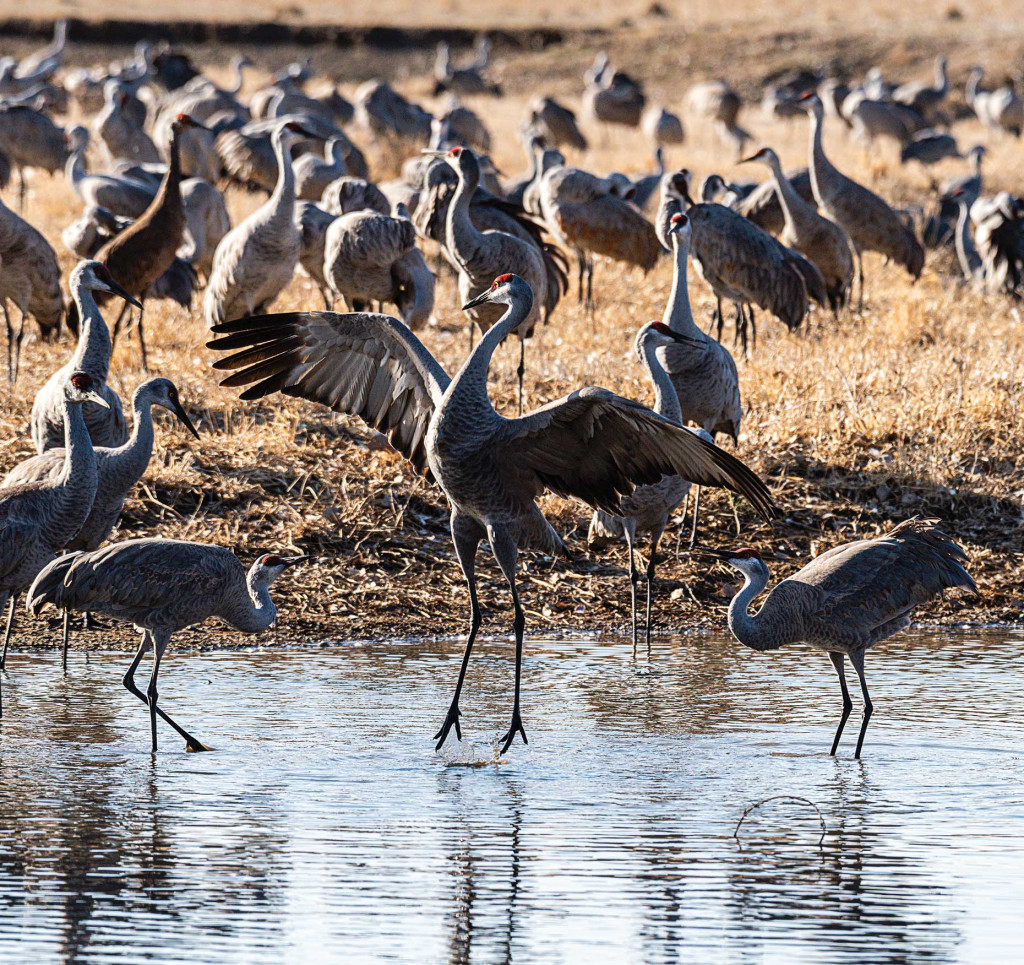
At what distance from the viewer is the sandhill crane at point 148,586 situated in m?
5.27

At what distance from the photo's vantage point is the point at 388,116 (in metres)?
19.8

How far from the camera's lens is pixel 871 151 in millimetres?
20594

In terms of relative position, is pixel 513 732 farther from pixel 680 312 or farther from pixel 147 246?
pixel 147 246

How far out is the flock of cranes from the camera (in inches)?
207

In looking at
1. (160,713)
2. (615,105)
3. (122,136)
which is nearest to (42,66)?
(615,105)

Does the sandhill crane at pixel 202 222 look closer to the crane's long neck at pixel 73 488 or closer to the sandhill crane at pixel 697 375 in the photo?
the sandhill crane at pixel 697 375

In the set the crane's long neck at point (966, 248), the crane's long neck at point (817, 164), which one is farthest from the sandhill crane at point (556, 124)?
the crane's long neck at point (817, 164)

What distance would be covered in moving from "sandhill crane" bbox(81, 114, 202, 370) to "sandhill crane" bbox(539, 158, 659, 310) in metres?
3.17

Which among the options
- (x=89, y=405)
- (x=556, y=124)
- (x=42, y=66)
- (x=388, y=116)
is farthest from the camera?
(x=42, y=66)

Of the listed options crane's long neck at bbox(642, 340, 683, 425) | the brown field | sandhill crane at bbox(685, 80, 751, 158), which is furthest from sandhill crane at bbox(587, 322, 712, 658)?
sandhill crane at bbox(685, 80, 751, 158)

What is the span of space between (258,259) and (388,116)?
34.2 ft

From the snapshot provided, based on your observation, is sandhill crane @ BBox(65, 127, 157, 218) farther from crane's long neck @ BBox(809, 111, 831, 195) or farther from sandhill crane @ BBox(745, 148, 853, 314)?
crane's long neck @ BBox(809, 111, 831, 195)

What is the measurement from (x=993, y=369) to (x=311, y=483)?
153 inches

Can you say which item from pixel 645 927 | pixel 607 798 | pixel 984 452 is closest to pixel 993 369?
pixel 984 452
